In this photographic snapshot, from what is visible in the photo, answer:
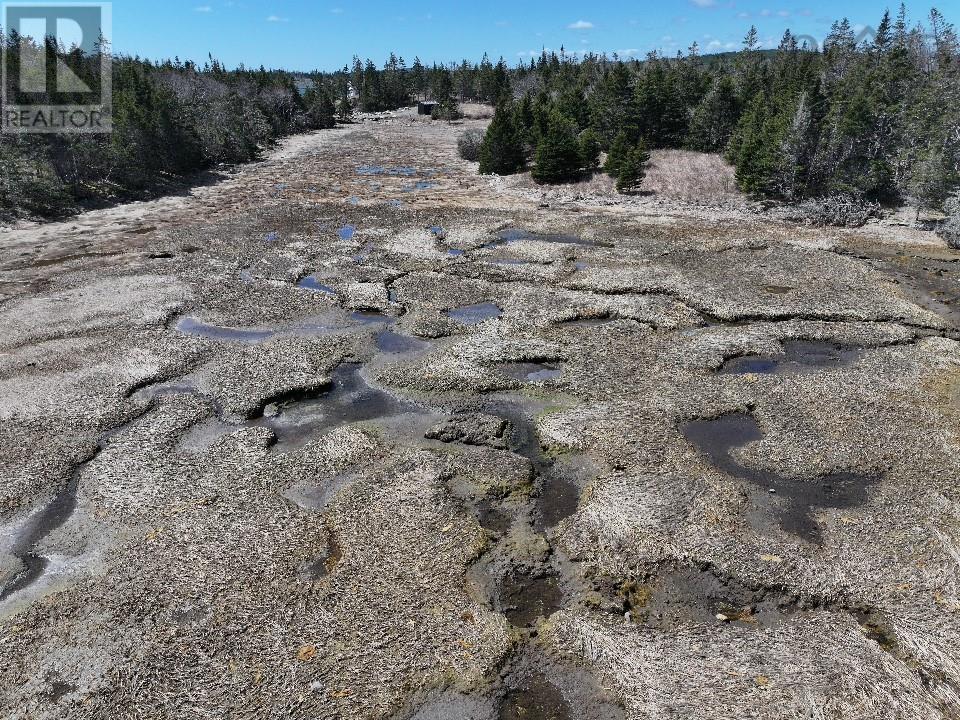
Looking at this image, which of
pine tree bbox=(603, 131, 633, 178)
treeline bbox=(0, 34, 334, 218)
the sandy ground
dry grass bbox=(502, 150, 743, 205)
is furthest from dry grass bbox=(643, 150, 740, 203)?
treeline bbox=(0, 34, 334, 218)

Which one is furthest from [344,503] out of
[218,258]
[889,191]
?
[889,191]

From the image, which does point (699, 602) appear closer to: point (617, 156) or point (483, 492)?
point (483, 492)

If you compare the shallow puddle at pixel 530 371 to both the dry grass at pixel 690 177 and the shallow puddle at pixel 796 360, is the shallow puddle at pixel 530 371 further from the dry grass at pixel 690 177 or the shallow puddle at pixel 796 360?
the dry grass at pixel 690 177

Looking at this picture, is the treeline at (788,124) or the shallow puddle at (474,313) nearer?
the shallow puddle at (474,313)

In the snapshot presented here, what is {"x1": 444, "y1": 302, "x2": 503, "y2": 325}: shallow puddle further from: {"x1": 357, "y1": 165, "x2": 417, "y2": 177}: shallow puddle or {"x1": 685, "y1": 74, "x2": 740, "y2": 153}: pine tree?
{"x1": 685, "y1": 74, "x2": 740, "y2": 153}: pine tree

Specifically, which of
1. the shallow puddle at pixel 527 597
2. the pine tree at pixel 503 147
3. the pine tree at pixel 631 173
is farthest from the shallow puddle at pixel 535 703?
the pine tree at pixel 503 147

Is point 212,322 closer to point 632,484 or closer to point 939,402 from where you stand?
point 632,484

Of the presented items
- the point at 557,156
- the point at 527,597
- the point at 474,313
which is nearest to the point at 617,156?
the point at 557,156
